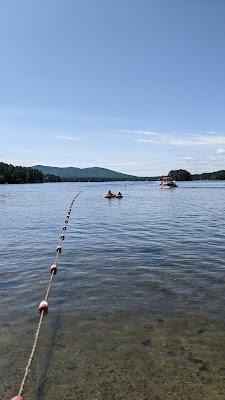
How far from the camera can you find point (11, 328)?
11.1 m

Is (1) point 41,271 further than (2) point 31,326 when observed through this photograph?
Yes

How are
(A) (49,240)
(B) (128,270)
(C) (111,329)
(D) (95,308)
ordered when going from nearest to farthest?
(C) (111,329)
(D) (95,308)
(B) (128,270)
(A) (49,240)

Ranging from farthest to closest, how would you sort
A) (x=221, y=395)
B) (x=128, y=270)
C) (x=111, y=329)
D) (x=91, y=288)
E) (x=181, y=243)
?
(x=181, y=243) < (x=128, y=270) < (x=91, y=288) < (x=111, y=329) < (x=221, y=395)

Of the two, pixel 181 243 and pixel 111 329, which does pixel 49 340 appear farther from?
pixel 181 243

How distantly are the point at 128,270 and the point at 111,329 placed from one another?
705 centimetres

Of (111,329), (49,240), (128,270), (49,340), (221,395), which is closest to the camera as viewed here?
(221,395)

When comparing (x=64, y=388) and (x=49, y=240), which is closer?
(x=64, y=388)

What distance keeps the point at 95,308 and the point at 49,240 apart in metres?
15.4

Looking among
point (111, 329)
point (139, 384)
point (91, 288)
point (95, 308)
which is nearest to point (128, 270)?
point (91, 288)

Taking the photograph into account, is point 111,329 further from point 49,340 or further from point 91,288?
point 91,288


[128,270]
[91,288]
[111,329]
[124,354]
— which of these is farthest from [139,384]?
[128,270]

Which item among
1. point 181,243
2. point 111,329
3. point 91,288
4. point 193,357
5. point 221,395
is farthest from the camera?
point 181,243

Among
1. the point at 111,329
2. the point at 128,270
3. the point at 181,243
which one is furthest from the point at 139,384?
the point at 181,243

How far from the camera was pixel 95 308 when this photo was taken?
12.9 metres
